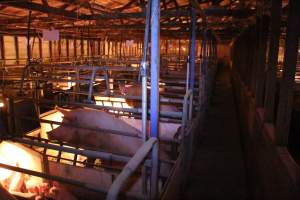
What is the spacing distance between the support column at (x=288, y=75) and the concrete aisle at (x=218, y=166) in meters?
1.47

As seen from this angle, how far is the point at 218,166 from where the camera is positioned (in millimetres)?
4633

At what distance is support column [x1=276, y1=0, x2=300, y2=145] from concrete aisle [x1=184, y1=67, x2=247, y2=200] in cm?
147

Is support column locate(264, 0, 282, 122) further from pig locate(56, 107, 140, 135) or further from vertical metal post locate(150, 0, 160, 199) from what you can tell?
vertical metal post locate(150, 0, 160, 199)

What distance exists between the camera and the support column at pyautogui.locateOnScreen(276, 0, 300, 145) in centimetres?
259

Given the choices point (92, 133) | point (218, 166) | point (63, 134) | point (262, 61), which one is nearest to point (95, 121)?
point (92, 133)

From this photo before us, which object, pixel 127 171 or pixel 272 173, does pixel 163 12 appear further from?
pixel 127 171

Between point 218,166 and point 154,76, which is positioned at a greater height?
point 154,76

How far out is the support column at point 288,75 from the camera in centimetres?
259

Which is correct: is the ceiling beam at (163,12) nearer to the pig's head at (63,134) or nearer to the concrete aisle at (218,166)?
the pig's head at (63,134)

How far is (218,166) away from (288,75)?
2.45 m

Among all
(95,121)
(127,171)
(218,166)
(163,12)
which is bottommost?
(218,166)

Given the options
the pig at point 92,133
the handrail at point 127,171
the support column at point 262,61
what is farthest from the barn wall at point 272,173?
the pig at point 92,133

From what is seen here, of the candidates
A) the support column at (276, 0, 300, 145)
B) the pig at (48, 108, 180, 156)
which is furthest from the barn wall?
the pig at (48, 108, 180, 156)

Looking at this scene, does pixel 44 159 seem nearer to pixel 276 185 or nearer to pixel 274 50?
pixel 276 185
